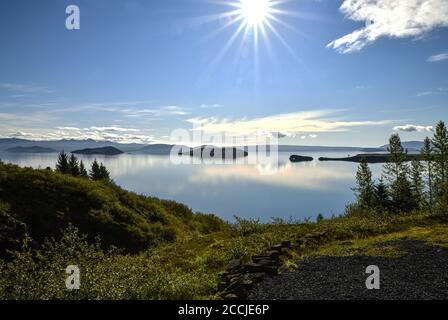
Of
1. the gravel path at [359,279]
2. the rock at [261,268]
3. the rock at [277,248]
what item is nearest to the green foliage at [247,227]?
the rock at [277,248]

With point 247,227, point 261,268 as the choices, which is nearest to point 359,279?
point 261,268

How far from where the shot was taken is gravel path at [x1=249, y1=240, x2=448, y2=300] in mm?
9805

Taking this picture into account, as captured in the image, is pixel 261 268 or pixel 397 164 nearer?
pixel 261 268

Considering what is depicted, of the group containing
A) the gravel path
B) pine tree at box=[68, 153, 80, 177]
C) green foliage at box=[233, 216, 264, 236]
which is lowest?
green foliage at box=[233, 216, 264, 236]

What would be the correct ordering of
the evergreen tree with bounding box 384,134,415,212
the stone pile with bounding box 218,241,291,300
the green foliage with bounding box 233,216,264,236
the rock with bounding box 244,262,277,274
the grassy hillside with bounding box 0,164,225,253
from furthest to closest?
the evergreen tree with bounding box 384,134,415,212 < the grassy hillside with bounding box 0,164,225,253 < the green foliage with bounding box 233,216,264,236 < the rock with bounding box 244,262,277,274 < the stone pile with bounding box 218,241,291,300

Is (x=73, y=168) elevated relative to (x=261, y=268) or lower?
elevated

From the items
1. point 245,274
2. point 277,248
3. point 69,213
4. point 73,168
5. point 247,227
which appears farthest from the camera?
point 73,168

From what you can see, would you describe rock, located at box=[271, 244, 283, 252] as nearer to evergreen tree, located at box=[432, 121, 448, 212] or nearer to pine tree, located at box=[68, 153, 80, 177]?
pine tree, located at box=[68, 153, 80, 177]

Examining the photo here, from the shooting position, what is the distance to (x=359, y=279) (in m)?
11.1

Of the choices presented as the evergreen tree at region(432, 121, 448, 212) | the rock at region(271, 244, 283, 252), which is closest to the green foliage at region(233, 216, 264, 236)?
the rock at region(271, 244, 283, 252)

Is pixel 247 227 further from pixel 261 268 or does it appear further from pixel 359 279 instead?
pixel 359 279

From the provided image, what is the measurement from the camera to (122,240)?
2766 cm

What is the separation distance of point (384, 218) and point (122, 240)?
18.6 m

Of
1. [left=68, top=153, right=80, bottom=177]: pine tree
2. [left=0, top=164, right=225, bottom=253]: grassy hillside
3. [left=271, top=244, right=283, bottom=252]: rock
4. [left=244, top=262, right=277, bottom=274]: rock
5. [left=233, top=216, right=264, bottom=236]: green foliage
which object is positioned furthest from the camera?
[left=68, top=153, right=80, bottom=177]: pine tree
